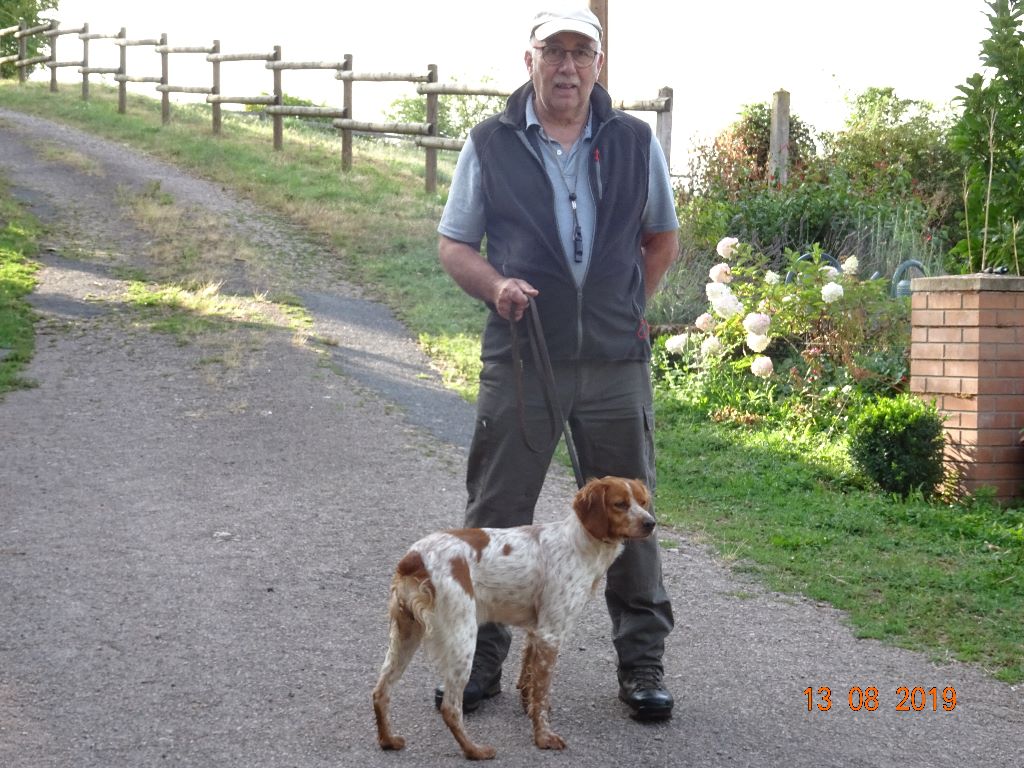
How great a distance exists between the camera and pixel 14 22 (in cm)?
3778

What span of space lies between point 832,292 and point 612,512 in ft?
20.6

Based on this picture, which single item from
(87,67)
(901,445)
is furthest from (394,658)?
(87,67)

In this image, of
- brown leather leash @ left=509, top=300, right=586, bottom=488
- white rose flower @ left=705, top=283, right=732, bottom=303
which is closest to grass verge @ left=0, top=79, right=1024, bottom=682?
white rose flower @ left=705, top=283, right=732, bottom=303

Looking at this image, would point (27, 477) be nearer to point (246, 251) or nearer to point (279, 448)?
point (279, 448)

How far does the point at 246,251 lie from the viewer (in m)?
14.6

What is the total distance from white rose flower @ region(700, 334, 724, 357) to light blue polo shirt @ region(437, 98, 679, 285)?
615 cm

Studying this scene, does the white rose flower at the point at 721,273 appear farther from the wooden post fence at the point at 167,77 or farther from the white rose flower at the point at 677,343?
the wooden post fence at the point at 167,77

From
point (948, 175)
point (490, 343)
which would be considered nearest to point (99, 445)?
point (490, 343)

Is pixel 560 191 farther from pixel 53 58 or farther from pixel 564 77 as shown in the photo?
pixel 53 58

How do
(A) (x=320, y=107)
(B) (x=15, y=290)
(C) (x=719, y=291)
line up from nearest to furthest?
(C) (x=719, y=291) → (B) (x=15, y=290) → (A) (x=320, y=107)

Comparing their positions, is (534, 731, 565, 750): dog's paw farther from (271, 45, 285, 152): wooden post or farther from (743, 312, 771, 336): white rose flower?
(271, 45, 285, 152): wooden post
